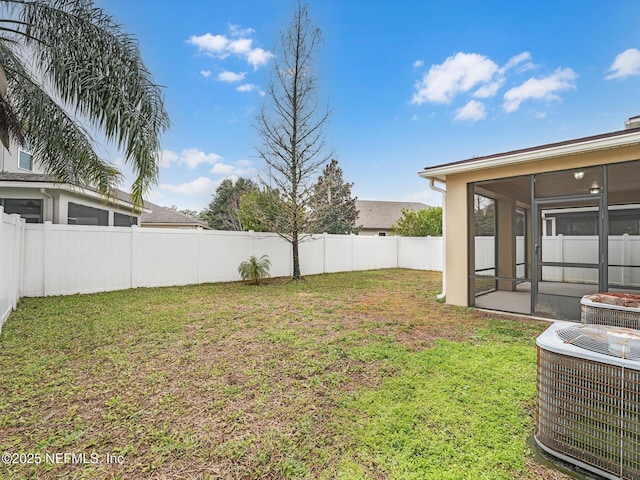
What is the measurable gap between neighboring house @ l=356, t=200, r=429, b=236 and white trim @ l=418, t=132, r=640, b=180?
73.2 ft

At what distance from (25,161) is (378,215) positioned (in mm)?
25733

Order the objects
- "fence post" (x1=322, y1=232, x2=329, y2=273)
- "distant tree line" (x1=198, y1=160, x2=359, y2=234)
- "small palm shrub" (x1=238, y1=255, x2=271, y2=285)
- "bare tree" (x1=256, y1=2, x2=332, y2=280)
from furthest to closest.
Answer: "fence post" (x1=322, y1=232, x2=329, y2=273) < "distant tree line" (x1=198, y1=160, x2=359, y2=234) < "bare tree" (x1=256, y1=2, x2=332, y2=280) < "small palm shrub" (x1=238, y1=255, x2=271, y2=285)

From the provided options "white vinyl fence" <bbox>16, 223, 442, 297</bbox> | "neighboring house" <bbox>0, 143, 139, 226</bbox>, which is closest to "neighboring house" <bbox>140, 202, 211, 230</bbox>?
"neighboring house" <bbox>0, 143, 139, 226</bbox>

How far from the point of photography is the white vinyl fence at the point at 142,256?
283 inches

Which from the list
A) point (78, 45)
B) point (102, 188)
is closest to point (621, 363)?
point (78, 45)

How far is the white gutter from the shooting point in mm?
4746

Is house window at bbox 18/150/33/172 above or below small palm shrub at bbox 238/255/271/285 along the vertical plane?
above

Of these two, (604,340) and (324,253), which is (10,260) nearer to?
(604,340)

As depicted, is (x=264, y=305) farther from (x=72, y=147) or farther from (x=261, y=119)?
(x=261, y=119)

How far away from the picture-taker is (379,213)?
31.3 meters

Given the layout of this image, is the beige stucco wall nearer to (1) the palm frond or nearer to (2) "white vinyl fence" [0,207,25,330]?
(1) the palm frond

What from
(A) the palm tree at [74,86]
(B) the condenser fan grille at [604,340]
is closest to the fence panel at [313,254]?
(A) the palm tree at [74,86]

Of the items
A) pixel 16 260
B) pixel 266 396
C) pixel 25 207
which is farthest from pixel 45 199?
pixel 266 396

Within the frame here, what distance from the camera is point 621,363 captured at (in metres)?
1.78
